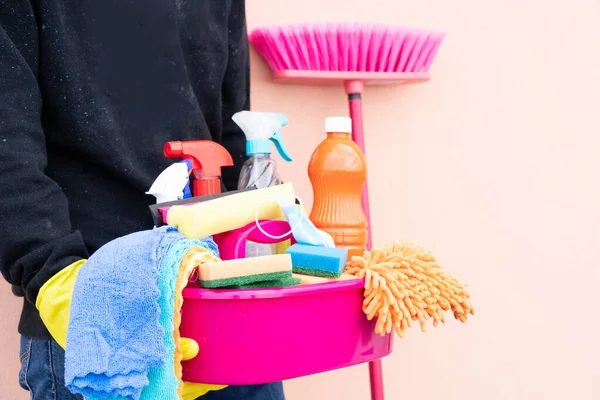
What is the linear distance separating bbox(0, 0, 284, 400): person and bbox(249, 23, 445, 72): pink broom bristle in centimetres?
11

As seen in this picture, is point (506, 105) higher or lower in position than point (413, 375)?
higher

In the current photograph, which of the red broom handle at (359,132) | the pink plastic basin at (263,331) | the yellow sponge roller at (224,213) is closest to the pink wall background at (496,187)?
the red broom handle at (359,132)

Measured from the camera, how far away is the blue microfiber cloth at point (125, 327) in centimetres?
56

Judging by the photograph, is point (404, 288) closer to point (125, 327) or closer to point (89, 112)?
point (125, 327)

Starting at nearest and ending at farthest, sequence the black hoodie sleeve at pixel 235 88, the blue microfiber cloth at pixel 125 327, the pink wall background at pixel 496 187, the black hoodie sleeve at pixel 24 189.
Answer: the blue microfiber cloth at pixel 125 327
the black hoodie sleeve at pixel 24 189
the black hoodie sleeve at pixel 235 88
the pink wall background at pixel 496 187

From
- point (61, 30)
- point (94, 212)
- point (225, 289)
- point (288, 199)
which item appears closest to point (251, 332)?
point (225, 289)

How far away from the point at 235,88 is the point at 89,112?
276mm

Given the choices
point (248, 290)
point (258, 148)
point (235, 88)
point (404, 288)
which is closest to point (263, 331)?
point (248, 290)

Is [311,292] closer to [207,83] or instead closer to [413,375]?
[207,83]

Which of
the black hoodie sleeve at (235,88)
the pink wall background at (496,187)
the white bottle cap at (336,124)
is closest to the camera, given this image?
the white bottle cap at (336,124)

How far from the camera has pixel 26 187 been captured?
27.4 inches

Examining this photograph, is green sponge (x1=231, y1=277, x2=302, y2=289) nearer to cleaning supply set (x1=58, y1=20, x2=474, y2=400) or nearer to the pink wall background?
cleaning supply set (x1=58, y1=20, x2=474, y2=400)

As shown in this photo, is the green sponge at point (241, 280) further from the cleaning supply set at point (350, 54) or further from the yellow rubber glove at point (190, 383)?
the cleaning supply set at point (350, 54)

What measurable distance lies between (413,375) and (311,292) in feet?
2.29
